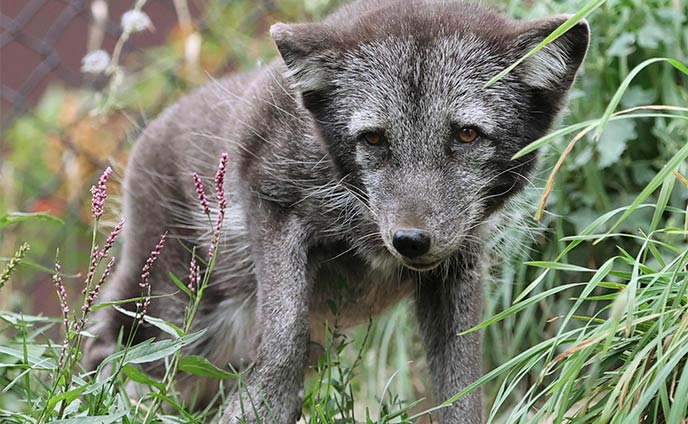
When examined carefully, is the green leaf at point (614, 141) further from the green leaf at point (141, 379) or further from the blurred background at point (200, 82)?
the green leaf at point (141, 379)

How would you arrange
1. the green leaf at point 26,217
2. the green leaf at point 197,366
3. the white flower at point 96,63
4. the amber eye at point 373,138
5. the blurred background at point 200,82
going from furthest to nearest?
the white flower at point 96,63 → the blurred background at point 200,82 → the amber eye at point 373,138 → the green leaf at point 26,217 → the green leaf at point 197,366

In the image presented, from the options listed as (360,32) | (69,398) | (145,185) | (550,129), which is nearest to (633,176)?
(550,129)

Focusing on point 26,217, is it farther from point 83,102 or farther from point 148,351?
point 83,102

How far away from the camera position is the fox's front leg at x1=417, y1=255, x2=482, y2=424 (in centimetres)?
377

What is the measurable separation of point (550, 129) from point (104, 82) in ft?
14.4

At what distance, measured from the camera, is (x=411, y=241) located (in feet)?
10.9

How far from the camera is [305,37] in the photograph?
12.1 feet

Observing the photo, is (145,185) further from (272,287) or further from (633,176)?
(633,176)

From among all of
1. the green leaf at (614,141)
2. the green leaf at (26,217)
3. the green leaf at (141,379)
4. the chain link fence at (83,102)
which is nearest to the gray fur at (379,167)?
the green leaf at (141,379)

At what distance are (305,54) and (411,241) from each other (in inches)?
31.8

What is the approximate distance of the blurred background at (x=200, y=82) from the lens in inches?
189

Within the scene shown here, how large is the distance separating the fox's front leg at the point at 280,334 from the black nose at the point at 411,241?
56 cm

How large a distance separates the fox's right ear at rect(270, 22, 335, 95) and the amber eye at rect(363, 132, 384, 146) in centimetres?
26

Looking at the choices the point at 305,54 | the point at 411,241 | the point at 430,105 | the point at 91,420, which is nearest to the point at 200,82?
the point at 305,54
